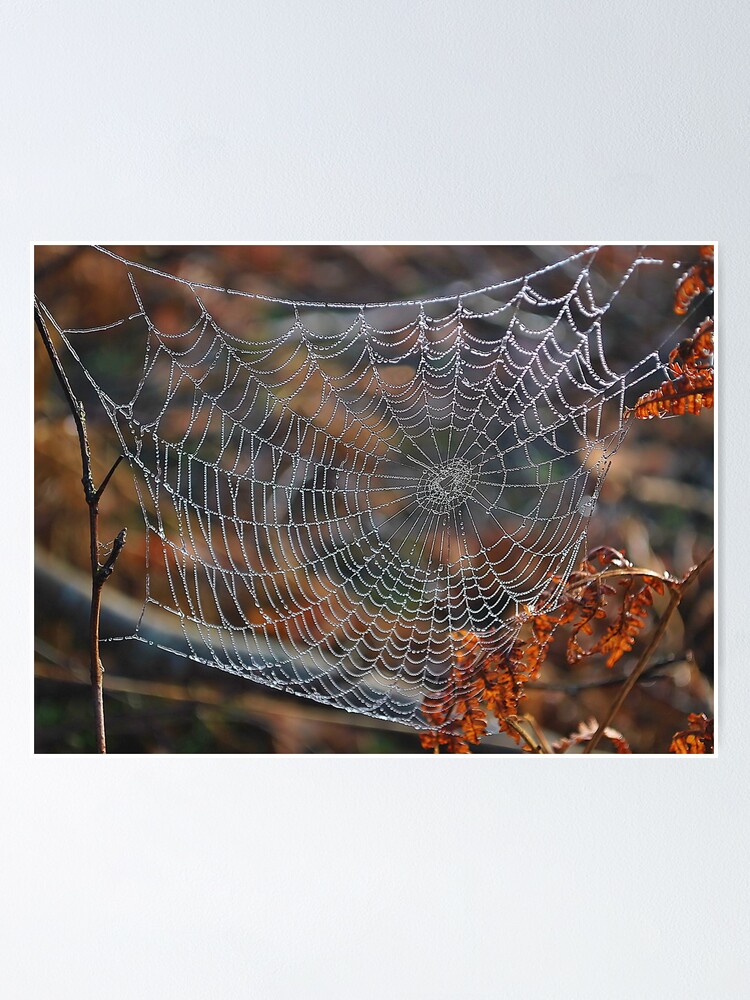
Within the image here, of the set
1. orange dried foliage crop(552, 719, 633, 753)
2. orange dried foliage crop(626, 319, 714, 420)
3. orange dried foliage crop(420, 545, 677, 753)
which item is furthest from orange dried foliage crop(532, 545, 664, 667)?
orange dried foliage crop(626, 319, 714, 420)

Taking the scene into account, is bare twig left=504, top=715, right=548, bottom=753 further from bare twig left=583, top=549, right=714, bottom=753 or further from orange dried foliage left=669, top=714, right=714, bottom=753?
orange dried foliage left=669, top=714, right=714, bottom=753

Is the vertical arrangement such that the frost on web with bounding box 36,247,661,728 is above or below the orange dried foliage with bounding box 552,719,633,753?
above

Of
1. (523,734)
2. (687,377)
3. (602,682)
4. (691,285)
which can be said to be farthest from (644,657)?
(691,285)

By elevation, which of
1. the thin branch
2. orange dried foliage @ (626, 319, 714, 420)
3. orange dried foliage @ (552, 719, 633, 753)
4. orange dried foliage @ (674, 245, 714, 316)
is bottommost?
orange dried foliage @ (552, 719, 633, 753)

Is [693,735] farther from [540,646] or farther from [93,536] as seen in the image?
[93,536]
